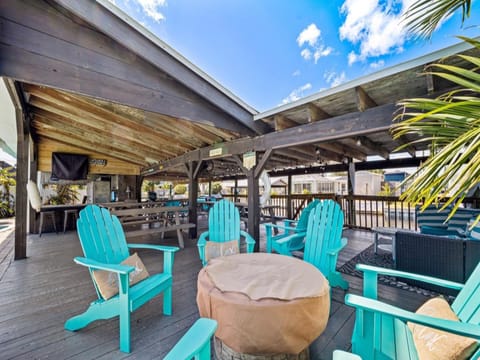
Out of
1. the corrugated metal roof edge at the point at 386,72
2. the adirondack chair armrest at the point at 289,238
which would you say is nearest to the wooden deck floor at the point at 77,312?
the adirondack chair armrest at the point at 289,238

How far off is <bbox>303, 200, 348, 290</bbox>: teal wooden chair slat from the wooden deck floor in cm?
29

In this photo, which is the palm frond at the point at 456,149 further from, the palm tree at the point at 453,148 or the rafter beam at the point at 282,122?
the rafter beam at the point at 282,122

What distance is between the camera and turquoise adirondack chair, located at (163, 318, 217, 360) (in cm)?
66

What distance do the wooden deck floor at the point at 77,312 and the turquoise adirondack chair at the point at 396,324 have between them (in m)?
0.53

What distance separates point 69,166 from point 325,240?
723cm

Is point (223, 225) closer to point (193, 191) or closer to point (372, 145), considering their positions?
point (193, 191)

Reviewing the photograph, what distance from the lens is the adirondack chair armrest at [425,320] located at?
2.66ft

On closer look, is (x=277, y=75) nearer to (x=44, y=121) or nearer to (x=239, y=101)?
(x=239, y=101)

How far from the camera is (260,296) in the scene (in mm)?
1095

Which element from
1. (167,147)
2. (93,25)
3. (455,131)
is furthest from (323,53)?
(455,131)

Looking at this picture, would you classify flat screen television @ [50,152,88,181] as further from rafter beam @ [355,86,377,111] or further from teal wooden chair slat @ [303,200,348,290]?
rafter beam @ [355,86,377,111]

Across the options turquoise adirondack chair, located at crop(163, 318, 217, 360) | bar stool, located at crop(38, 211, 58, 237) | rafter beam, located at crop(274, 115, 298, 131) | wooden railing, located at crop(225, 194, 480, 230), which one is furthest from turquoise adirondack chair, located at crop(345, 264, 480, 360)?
bar stool, located at crop(38, 211, 58, 237)

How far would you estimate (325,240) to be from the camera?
7.62 feet

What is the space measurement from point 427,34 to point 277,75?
21.3 ft
